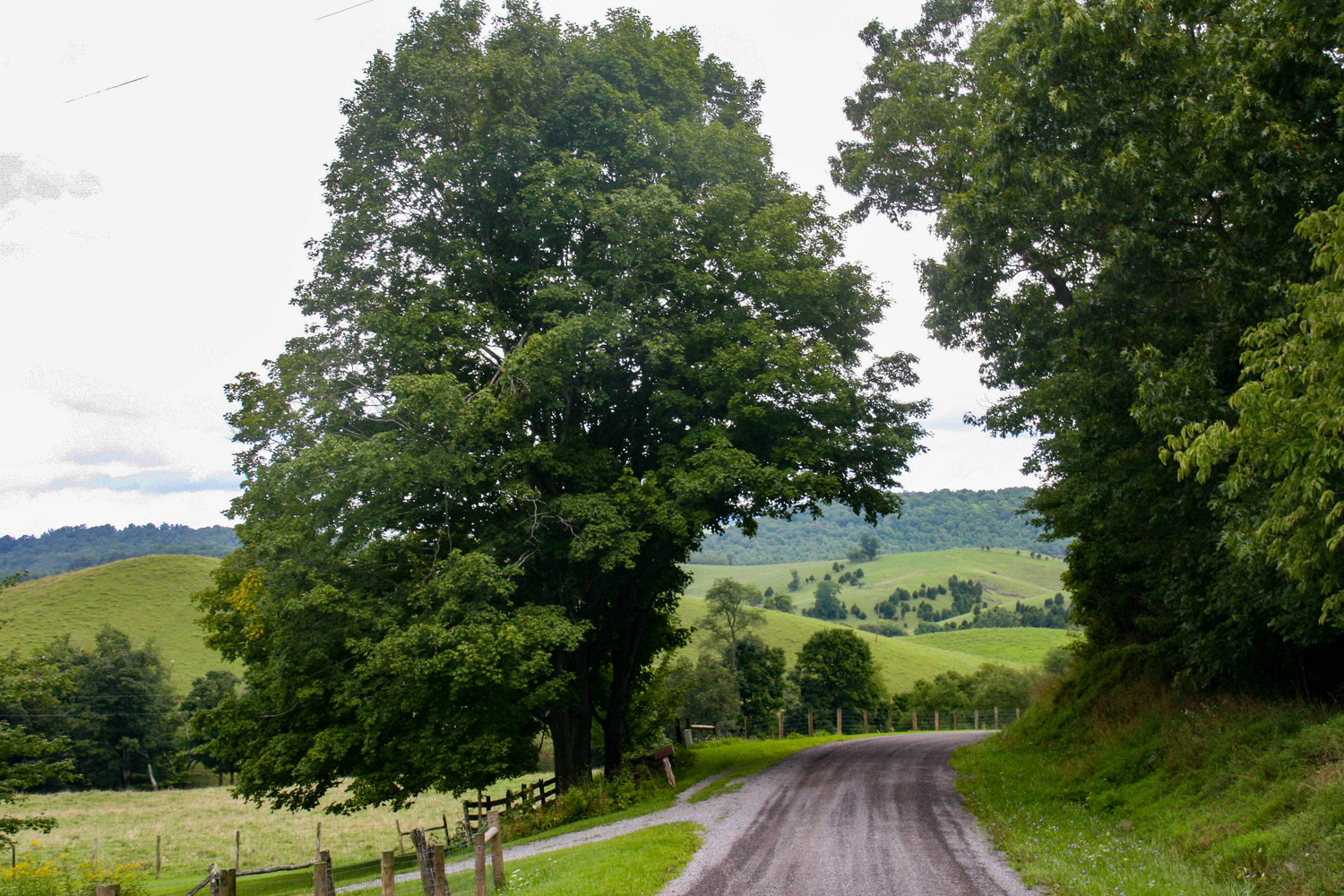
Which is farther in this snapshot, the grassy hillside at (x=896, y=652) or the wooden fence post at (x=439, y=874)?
the grassy hillside at (x=896, y=652)

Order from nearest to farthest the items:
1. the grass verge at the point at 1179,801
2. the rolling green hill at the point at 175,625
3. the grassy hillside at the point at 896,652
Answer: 1. the grass verge at the point at 1179,801
2. the grassy hillside at the point at 896,652
3. the rolling green hill at the point at 175,625

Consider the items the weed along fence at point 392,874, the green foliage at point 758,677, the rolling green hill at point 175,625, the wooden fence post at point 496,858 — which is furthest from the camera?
the rolling green hill at point 175,625

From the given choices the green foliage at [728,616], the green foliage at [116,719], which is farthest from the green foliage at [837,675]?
Result: the green foliage at [116,719]

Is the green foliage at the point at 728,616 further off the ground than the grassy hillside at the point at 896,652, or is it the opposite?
the green foliage at the point at 728,616

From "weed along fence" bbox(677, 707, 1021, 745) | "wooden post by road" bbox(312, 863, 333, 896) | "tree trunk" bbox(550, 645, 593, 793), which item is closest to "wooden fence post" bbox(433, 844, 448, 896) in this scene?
"wooden post by road" bbox(312, 863, 333, 896)

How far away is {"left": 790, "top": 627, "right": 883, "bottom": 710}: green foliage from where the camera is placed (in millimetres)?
60531

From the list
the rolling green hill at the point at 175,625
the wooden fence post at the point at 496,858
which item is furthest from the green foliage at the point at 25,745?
the rolling green hill at the point at 175,625

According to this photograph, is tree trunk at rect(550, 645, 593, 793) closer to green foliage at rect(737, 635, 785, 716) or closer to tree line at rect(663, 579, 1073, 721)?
tree line at rect(663, 579, 1073, 721)

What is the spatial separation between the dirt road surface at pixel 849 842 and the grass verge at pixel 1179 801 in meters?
0.66

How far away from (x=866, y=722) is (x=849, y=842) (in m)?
38.5

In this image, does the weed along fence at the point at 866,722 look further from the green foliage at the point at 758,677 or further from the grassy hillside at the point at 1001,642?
the grassy hillside at the point at 1001,642

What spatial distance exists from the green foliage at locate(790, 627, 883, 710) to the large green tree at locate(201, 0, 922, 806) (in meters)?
41.0

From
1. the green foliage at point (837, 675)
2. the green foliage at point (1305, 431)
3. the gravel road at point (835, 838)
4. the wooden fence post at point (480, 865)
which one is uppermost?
the green foliage at point (1305, 431)

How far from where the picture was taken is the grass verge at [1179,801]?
8430mm
